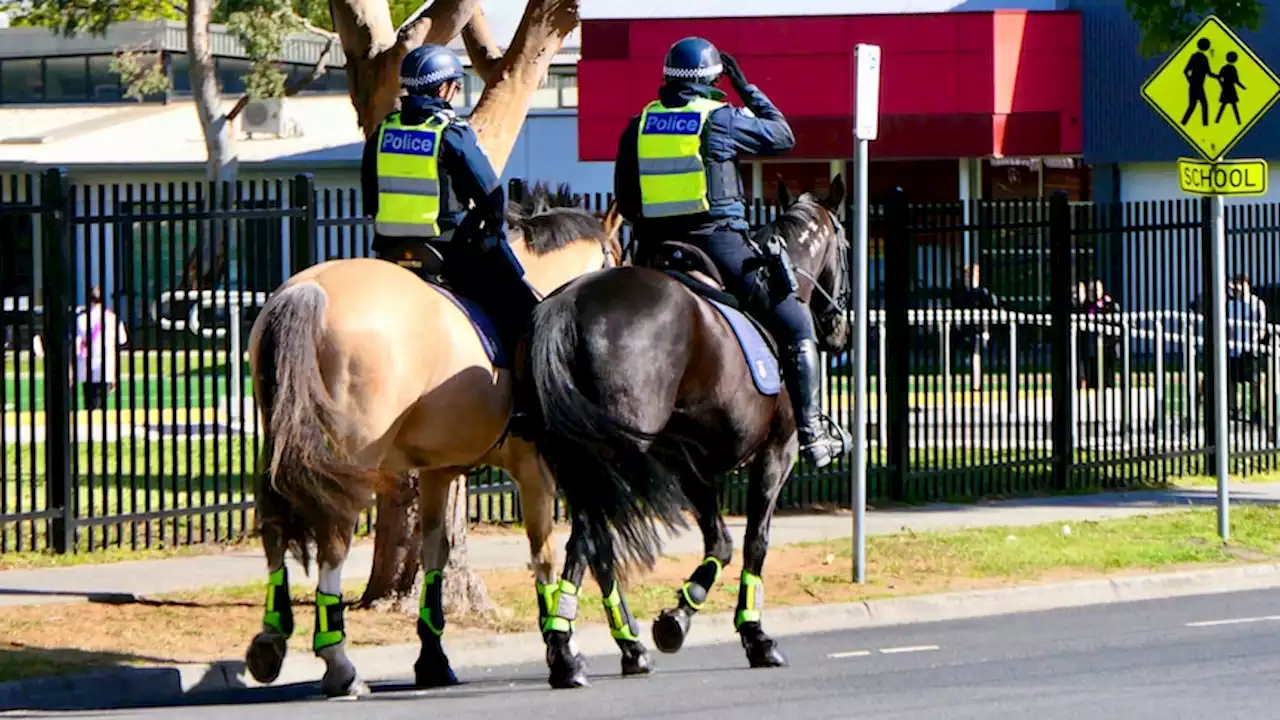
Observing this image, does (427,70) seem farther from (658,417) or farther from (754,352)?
(754,352)

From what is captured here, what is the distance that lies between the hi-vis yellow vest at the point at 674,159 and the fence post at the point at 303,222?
3920 mm

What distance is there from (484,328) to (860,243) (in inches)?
150

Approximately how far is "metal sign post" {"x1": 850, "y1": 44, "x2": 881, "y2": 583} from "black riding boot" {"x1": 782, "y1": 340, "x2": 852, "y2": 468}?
6.23ft

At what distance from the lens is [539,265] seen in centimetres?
1059

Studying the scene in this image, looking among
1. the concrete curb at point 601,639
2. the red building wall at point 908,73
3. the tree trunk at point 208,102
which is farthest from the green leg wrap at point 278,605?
the tree trunk at point 208,102

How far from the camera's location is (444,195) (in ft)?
31.9

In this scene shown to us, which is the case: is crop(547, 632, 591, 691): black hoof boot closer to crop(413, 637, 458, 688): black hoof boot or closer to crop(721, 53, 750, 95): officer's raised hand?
crop(413, 637, 458, 688): black hoof boot

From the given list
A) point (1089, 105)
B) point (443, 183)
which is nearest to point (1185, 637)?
point (443, 183)

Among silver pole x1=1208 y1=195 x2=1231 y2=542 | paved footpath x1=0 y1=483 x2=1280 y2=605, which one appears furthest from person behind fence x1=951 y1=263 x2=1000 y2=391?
silver pole x1=1208 y1=195 x2=1231 y2=542

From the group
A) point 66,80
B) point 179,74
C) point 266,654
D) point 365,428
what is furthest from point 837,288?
point 66,80

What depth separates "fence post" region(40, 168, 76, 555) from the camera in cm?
1287

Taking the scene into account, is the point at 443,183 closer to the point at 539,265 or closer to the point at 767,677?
the point at 539,265

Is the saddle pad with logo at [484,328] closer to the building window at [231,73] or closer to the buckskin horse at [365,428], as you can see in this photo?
the buckskin horse at [365,428]

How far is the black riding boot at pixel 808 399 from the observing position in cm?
1035
